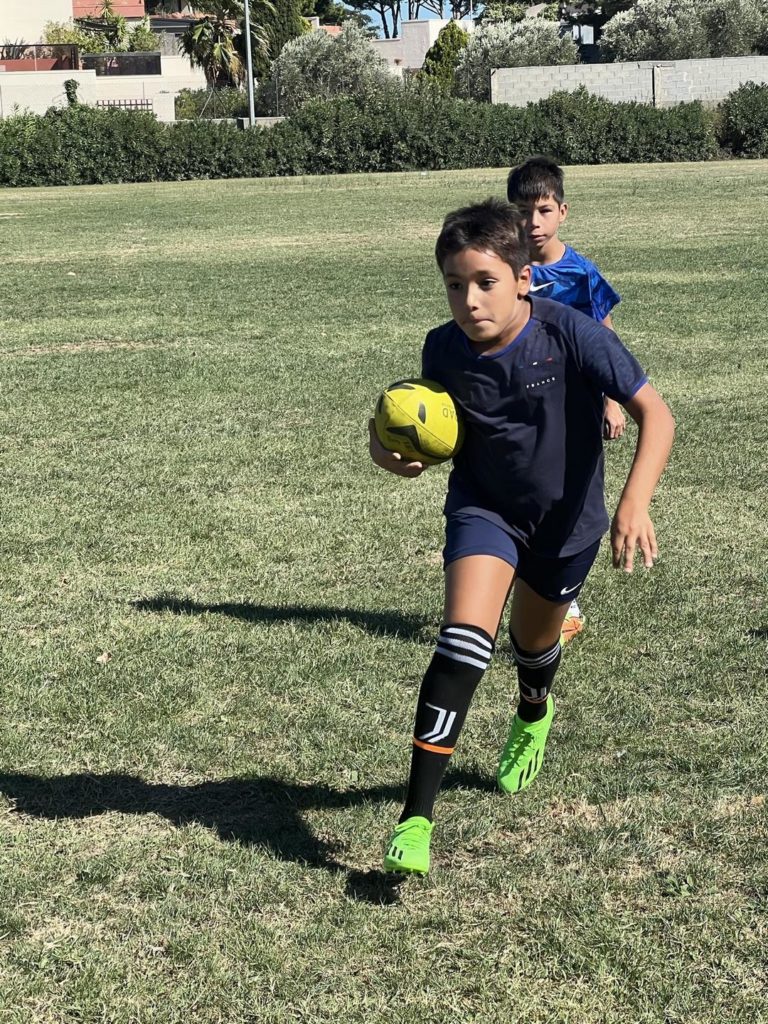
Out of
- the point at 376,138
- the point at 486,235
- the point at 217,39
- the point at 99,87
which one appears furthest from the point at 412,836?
the point at 99,87

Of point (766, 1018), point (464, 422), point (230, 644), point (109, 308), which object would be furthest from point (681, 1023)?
point (109, 308)

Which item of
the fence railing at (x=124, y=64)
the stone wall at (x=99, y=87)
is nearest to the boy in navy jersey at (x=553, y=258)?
the stone wall at (x=99, y=87)

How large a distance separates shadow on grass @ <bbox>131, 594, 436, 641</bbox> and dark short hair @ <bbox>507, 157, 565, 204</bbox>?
72.9 inches

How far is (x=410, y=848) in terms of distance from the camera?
136 inches

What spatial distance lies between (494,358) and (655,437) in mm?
519

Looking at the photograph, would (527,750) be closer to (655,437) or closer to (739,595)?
(655,437)

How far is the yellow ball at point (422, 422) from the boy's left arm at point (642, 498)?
56 cm

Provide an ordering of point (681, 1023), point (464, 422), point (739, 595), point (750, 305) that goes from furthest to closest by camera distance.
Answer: point (750, 305), point (739, 595), point (464, 422), point (681, 1023)

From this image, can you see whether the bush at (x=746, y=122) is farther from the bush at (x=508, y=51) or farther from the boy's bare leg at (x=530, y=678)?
the boy's bare leg at (x=530, y=678)

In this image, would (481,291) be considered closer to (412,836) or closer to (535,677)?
(535,677)

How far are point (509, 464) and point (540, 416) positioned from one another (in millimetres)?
167

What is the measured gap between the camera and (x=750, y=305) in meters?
14.6

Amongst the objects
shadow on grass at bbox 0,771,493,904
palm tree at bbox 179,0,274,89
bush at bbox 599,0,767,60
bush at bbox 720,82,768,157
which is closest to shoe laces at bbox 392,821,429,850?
shadow on grass at bbox 0,771,493,904

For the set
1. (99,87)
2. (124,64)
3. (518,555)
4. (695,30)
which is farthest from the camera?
(124,64)
